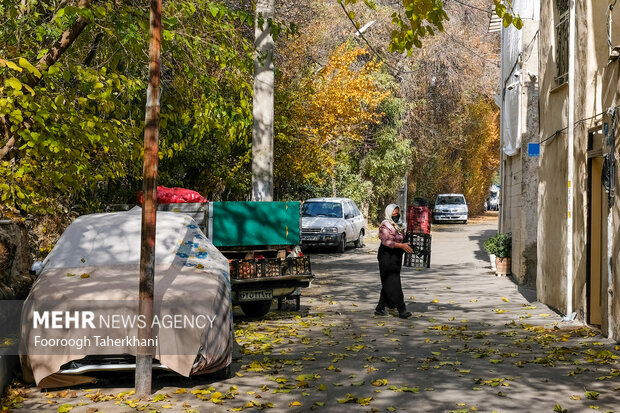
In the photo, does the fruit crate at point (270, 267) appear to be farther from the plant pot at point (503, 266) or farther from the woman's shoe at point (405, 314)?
the plant pot at point (503, 266)

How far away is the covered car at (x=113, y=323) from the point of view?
7.69 meters

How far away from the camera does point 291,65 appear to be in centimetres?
2670

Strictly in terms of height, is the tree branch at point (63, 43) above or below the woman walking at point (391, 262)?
above

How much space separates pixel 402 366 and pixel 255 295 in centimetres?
393

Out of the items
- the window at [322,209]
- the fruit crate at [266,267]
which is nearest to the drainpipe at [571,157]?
the fruit crate at [266,267]

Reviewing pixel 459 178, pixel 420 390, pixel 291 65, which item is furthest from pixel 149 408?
pixel 459 178

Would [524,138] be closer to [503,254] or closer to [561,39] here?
[503,254]

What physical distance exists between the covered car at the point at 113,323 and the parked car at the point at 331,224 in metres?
19.8

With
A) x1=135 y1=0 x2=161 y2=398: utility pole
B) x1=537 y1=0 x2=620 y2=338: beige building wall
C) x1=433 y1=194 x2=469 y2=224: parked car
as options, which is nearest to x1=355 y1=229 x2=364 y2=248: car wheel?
x1=537 y1=0 x2=620 y2=338: beige building wall

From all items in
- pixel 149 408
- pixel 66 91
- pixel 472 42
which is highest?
pixel 472 42

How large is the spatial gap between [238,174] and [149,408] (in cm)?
1557

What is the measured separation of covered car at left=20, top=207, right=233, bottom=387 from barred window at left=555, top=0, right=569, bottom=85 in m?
8.48

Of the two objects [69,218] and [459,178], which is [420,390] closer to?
[69,218]

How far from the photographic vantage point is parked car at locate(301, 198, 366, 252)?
94.3 feet
